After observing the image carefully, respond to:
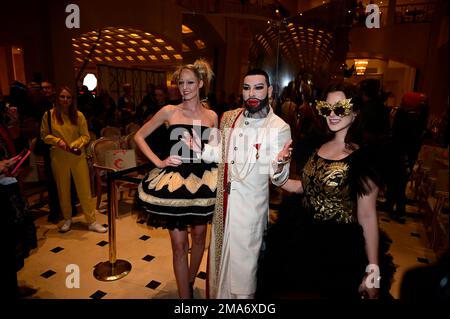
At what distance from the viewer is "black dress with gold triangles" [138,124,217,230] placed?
2.16m

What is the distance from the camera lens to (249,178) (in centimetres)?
190

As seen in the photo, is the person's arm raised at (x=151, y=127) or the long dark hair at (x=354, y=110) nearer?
the long dark hair at (x=354, y=110)

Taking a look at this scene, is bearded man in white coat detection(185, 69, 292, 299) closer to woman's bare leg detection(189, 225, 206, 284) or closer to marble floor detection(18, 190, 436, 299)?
woman's bare leg detection(189, 225, 206, 284)

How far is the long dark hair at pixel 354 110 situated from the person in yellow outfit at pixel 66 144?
316 centimetres

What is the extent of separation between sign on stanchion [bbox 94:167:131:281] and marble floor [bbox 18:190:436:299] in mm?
61

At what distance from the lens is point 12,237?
7.16ft

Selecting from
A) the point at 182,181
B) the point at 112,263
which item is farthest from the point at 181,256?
the point at 112,263

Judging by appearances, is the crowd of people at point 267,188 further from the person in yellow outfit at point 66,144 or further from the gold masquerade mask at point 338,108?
the person in yellow outfit at point 66,144

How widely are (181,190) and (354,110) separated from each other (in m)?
1.27

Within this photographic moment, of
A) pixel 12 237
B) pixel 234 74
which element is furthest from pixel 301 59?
pixel 234 74

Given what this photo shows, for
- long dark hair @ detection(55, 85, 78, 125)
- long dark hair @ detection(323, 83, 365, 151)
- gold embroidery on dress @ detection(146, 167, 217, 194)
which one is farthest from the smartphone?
long dark hair @ detection(323, 83, 365, 151)

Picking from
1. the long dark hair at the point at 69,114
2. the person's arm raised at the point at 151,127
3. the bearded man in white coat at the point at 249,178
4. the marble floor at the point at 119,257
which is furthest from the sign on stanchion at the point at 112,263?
the bearded man in white coat at the point at 249,178

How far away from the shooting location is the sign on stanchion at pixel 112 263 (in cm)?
297

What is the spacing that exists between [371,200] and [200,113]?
1408mm
